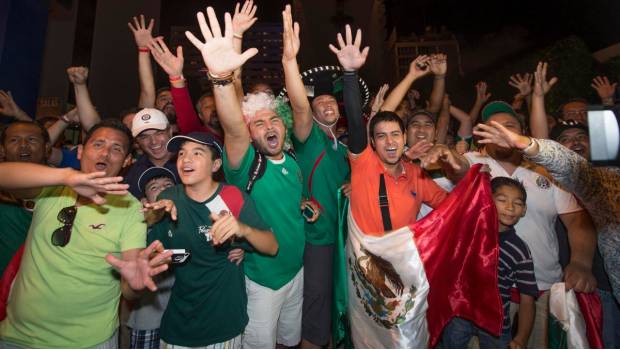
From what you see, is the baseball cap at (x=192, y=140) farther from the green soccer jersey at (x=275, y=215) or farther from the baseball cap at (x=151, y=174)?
the baseball cap at (x=151, y=174)

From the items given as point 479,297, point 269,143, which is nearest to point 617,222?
point 479,297

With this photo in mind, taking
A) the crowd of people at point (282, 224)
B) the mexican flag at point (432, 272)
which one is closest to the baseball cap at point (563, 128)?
the crowd of people at point (282, 224)

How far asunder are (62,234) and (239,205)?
960mm

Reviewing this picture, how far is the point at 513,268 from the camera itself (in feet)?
8.31

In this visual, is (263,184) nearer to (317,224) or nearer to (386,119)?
(317,224)

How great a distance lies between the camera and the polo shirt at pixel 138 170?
8.95 feet

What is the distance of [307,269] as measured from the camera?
2.84 meters

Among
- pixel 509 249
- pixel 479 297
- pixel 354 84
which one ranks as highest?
pixel 354 84

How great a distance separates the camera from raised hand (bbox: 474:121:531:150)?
1.99 meters

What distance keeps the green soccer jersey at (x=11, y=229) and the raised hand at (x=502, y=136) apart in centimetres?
312

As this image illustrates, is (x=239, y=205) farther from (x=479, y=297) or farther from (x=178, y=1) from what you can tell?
(x=178, y=1)

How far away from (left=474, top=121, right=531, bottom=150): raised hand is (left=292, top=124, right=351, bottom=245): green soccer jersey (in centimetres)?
119

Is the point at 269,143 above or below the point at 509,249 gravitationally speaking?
above

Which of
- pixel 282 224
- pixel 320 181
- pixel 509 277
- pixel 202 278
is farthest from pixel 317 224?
pixel 509 277
